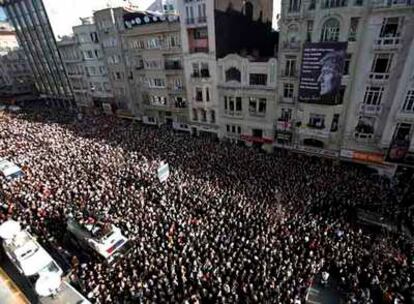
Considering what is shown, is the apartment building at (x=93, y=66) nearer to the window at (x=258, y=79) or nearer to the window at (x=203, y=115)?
the window at (x=203, y=115)

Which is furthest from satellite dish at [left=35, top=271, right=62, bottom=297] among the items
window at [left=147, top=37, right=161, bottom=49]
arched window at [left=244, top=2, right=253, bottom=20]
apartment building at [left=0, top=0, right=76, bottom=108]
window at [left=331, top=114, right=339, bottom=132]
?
apartment building at [left=0, top=0, right=76, bottom=108]

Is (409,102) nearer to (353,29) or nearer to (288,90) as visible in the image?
(353,29)

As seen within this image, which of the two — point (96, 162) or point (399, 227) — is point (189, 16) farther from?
point (399, 227)

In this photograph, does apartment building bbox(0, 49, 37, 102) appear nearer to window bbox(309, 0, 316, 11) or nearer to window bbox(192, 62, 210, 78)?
window bbox(192, 62, 210, 78)

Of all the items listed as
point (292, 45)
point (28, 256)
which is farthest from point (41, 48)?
point (292, 45)

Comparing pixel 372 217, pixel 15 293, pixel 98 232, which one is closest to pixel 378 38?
pixel 372 217

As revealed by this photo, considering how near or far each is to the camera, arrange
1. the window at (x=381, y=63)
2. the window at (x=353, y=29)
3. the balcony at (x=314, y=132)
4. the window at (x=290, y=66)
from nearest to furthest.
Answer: the window at (x=381, y=63), the window at (x=353, y=29), the window at (x=290, y=66), the balcony at (x=314, y=132)

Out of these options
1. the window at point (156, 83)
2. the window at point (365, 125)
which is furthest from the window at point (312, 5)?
the window at point (156, 83)
